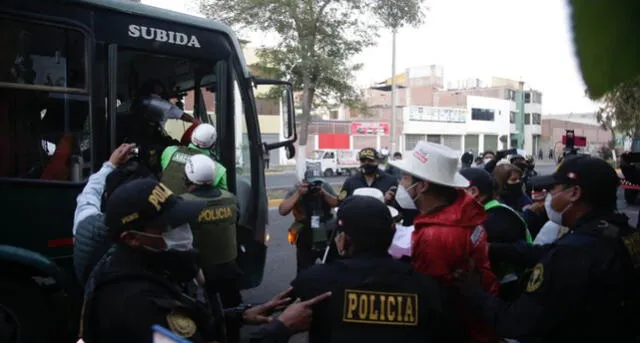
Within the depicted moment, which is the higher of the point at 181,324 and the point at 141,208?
the point at 141,208

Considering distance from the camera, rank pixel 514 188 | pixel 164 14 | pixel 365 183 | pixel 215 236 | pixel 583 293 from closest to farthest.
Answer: pixel 583 293 → pixel 215 236 → pixel 164 14 → pixel 514 188 → pixel 365 183

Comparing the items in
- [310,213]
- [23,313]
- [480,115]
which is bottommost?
[23,313]

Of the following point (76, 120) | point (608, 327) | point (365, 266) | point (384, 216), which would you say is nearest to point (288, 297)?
point (365, 266)

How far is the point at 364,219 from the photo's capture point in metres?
2.01

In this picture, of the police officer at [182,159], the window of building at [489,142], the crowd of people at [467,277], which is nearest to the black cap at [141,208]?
the crowd of people at [467,277]

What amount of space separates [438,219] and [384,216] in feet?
1.42

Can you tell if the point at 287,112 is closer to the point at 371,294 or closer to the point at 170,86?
the point at 170,86

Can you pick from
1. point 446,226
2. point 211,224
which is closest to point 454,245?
point 446,226

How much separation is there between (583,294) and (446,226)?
2.02ft

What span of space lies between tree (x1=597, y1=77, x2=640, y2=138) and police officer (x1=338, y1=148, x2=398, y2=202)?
14.6 feet

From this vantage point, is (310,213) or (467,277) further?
(310,213)

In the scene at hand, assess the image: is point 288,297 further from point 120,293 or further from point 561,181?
point 561,181

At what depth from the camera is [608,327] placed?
1912 millimetres

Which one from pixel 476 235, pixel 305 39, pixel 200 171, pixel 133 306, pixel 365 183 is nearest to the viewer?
pixel 133 306
